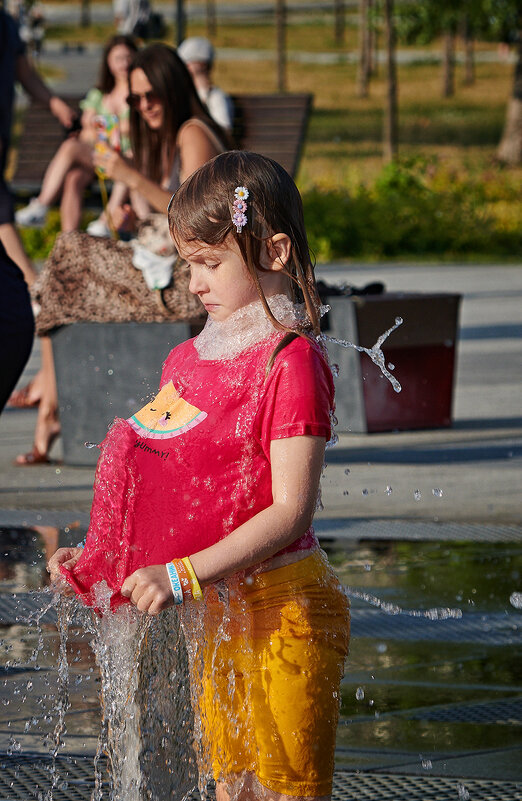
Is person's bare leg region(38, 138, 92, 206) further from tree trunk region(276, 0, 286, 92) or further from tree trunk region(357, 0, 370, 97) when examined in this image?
tree trunk region(357, 0, 370, 97)

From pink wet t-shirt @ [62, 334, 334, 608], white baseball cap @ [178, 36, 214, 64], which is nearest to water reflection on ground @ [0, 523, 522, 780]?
pink wet t-shirt @ [62, 334, 334, 608]

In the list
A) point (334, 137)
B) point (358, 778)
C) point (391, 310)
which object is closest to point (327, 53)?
point (334, 137)

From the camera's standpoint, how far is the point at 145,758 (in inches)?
96.8

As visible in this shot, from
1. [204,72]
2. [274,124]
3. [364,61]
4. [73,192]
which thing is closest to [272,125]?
[274,124]

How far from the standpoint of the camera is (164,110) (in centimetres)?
577

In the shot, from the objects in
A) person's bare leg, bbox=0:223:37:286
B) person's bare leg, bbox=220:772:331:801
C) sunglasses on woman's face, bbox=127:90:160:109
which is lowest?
person's bare leg, bbox=0:223:37:286

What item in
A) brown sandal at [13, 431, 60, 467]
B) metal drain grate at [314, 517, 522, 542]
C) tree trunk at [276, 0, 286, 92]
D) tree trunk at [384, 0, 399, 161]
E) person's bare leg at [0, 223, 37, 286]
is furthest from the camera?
tree trunk at [276, 0, 286, 92]

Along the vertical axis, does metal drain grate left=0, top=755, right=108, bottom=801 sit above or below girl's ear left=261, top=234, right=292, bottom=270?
below

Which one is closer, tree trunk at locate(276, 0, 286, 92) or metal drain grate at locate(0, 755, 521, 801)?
metal drain grate at locate(0, 755, 521, 801)

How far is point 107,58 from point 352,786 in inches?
271

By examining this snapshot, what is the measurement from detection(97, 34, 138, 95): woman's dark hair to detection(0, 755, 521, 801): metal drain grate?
6.54 m

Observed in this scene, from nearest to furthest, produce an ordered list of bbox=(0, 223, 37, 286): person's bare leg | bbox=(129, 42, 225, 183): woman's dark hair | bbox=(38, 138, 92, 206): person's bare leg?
bbox=(129, 42, 225, 183): woman's dark hair → bbox=(0, 223, 37, 286): person's bare leg → bbox=(38, 138, 92, 206): person's bare leg

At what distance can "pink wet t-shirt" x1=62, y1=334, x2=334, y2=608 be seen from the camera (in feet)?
7.28

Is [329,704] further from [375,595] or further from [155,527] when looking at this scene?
[375,595]
